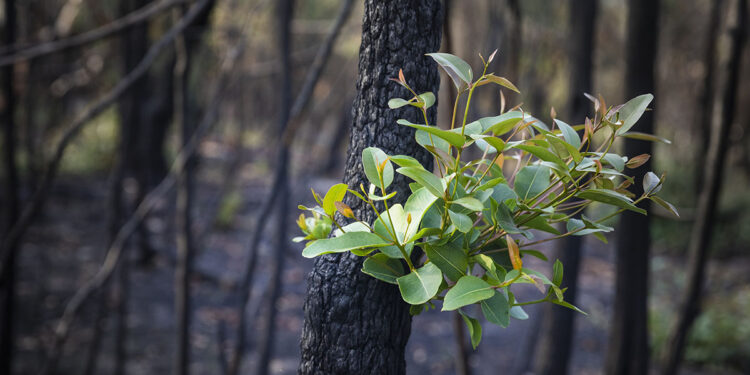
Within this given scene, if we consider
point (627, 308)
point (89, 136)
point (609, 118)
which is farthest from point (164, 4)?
point (89, 136)

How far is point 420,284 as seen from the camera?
2.05 ft

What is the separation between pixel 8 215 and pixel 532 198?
313 centimetres

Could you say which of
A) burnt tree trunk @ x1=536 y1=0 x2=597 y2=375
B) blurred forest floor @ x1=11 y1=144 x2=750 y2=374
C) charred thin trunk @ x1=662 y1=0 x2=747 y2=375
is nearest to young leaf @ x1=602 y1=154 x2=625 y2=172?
burnt tree trunk @ x1=536 y1=0 x2=597 y2=375

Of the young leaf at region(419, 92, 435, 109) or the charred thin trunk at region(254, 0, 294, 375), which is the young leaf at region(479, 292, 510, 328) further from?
the charred thin trunk at region(254, 0, 294, 375)

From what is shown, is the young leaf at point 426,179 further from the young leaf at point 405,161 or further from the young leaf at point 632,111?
the young leaf at point 632,111

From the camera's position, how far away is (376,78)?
74 centimetres

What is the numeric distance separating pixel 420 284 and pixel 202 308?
205 inches

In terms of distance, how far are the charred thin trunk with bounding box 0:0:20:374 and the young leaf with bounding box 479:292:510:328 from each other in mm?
2790

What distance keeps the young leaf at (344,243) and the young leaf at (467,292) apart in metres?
0.10

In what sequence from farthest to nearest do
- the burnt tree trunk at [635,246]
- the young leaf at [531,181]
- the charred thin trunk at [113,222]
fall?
the charred thin trunk at [113,222], the burnt tree trunk at [635,246], the young leaf at [531,181]

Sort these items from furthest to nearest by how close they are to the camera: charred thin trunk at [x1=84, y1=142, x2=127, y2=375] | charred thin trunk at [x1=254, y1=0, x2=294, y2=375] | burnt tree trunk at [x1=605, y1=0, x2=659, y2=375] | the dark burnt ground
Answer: the dark burnt ground < charred thin trunk at [x1=84, y1=142, x2=127, y2=375] < charred thin trunk at [x1=254, y1=0, x2=294, y2=375] < burnt tree trunk at [x1=605, y1=0, x2=659, y2=375]

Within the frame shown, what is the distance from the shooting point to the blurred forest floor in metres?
4.33

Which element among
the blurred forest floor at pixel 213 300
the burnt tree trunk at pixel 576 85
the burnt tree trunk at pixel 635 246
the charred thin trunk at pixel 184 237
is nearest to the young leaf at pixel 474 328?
the burnt tree trunk at pixel 635 246

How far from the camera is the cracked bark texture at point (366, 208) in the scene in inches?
27.8
